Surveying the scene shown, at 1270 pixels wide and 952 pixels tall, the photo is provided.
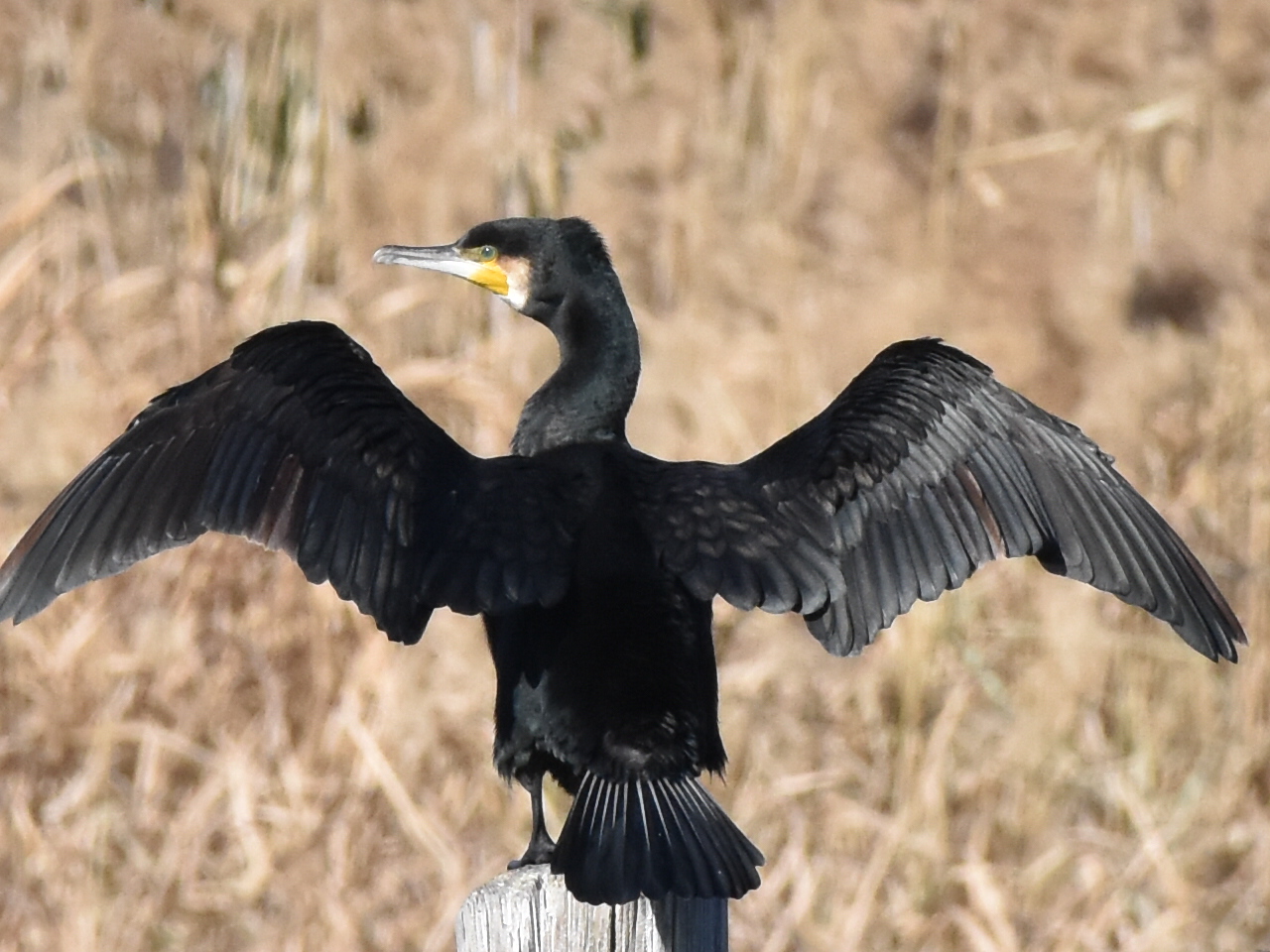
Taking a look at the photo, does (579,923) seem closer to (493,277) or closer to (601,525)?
(601,525)

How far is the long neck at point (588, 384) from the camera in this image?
12.3 feet

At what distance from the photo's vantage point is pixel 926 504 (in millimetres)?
3641

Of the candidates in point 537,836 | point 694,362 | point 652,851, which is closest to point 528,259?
point 537,836

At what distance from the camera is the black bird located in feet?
10.6

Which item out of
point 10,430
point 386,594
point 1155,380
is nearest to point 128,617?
point 10,430

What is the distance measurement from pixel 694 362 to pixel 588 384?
3047mm

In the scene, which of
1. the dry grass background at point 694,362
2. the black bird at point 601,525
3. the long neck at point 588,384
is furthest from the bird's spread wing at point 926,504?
the dry grass background at point 694,362

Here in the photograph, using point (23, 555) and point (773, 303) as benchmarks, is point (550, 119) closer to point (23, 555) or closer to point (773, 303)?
point (773, 303)

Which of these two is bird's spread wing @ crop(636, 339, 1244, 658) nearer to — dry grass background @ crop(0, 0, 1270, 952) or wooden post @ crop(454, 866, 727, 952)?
wooden post @ crop(454, 866, 727, 952)

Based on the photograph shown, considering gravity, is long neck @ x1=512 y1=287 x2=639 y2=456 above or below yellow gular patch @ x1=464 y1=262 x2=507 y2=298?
below

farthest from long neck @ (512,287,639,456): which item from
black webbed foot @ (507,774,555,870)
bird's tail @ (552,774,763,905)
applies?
bird's tail @ (552,774,763,905)

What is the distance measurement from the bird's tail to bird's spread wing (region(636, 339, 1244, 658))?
0.52 meters

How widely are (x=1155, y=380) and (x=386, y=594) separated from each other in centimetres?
423

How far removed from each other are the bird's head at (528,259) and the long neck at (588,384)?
0.25 feet
